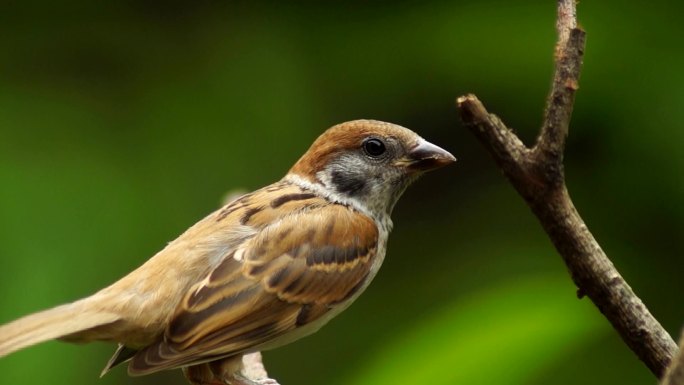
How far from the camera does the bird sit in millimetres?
3277

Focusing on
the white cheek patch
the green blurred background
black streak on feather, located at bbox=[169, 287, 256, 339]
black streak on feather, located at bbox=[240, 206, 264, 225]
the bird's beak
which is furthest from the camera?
the green blurred background

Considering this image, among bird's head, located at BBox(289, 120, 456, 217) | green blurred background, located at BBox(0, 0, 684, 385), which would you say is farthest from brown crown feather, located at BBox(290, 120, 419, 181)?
green blurred background, located at BBox(0, 0, 684, 385)

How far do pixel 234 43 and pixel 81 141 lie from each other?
0.80 m

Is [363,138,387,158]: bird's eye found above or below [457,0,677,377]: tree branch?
above

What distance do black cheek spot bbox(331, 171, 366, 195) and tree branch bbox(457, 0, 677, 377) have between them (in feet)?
4.13

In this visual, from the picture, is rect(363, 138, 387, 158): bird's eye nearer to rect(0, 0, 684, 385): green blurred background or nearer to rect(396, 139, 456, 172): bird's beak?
rect(396, 139, 456, 172): bird's beak

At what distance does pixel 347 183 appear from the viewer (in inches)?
153

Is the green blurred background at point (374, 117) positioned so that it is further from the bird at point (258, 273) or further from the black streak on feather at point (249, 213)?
the black streak on feather at point (249, 213)

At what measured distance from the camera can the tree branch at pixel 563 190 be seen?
2.59 meters

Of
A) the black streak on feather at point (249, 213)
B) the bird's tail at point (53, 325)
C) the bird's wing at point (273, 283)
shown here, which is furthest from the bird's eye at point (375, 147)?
the bird's tail at point (53, 325)

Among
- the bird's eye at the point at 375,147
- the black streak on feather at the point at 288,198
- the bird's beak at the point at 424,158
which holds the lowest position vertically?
the bird's beak at the point at 424,158

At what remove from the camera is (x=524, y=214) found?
4957 mm

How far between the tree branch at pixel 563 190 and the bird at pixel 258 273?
102 cm

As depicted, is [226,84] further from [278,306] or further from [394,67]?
[278,306]
